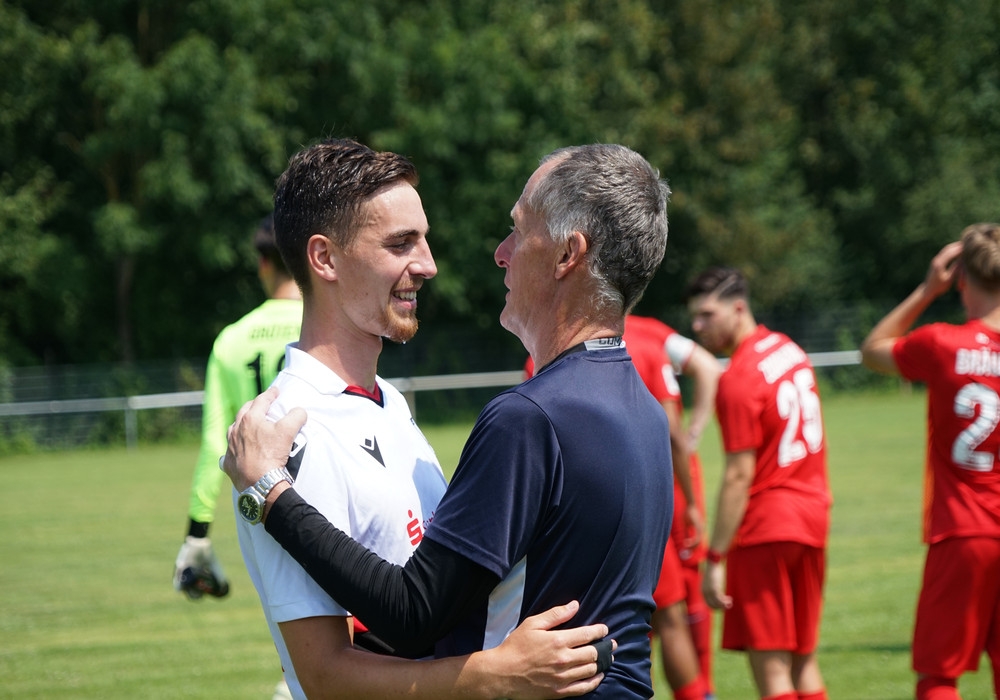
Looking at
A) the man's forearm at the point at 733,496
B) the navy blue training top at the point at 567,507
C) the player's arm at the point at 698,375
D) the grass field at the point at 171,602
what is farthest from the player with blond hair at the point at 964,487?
the navy blue training top at the point at 567,507

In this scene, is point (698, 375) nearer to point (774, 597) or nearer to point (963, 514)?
point (774, 597)

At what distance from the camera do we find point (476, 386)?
32.0m

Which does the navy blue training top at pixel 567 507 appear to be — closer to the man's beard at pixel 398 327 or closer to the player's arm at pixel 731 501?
the man's beard at pixel 398 327

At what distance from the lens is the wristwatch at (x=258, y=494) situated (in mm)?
2508

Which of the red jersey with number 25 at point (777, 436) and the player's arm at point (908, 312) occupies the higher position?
the player's arm at point (908, 312)

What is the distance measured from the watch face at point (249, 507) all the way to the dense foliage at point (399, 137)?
26.2 metres

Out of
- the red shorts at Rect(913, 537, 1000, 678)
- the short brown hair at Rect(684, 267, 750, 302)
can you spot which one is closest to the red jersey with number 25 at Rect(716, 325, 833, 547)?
the short brown hair at Rect(684, 267, 750, 302)

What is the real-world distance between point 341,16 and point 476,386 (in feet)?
37.2

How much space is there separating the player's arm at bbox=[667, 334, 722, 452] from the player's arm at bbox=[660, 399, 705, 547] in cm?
58

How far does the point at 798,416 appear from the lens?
5.91m

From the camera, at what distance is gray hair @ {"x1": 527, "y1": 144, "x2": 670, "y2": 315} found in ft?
8.22

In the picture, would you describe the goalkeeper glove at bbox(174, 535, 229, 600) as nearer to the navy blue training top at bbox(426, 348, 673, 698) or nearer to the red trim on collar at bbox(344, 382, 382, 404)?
the red trim on collar at bbox(344, 382, 382, 404)

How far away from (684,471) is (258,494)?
4496mm

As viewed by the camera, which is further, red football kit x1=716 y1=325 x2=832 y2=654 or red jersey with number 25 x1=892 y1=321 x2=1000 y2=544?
red football kit x1=716 y1=325 x2=832 y2=654
